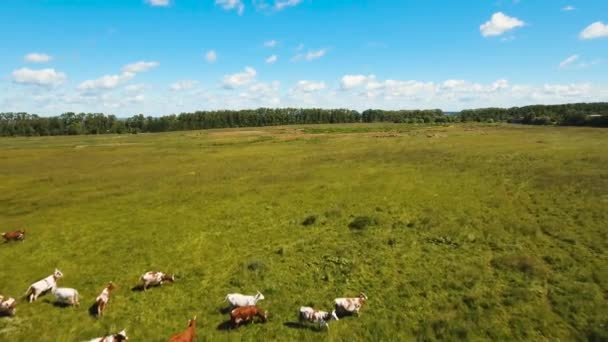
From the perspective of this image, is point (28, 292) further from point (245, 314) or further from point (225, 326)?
point (245, 314)

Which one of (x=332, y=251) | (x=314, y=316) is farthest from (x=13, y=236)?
(x=314, y=316)

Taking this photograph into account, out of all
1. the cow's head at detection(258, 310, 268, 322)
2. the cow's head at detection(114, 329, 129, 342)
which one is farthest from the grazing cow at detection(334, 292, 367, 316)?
the cow's head at detection(114, 329, 129, 342)

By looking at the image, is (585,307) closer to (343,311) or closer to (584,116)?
(343,311)

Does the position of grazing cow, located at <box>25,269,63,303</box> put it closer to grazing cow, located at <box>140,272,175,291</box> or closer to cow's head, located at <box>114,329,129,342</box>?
grazing cow, located at <box>140,272,175,291</box>

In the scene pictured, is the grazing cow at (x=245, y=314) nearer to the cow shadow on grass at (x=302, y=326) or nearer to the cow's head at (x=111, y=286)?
the cow shadow on grass at (x=302, y=326)

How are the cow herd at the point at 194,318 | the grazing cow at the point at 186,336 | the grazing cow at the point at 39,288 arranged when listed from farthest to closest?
the grazing cow at the point at 39,288, the cow herd at the point at 194,318, the grazing cow at the point at 186,336

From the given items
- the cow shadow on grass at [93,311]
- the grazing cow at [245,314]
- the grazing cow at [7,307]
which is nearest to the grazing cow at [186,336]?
the grazing cow at [245,314]

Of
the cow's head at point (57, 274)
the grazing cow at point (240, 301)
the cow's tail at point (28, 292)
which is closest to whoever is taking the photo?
the grazing cow at point (240, 301)

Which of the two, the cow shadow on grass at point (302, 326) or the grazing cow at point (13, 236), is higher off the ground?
the grazing cow at point (13, 236)
